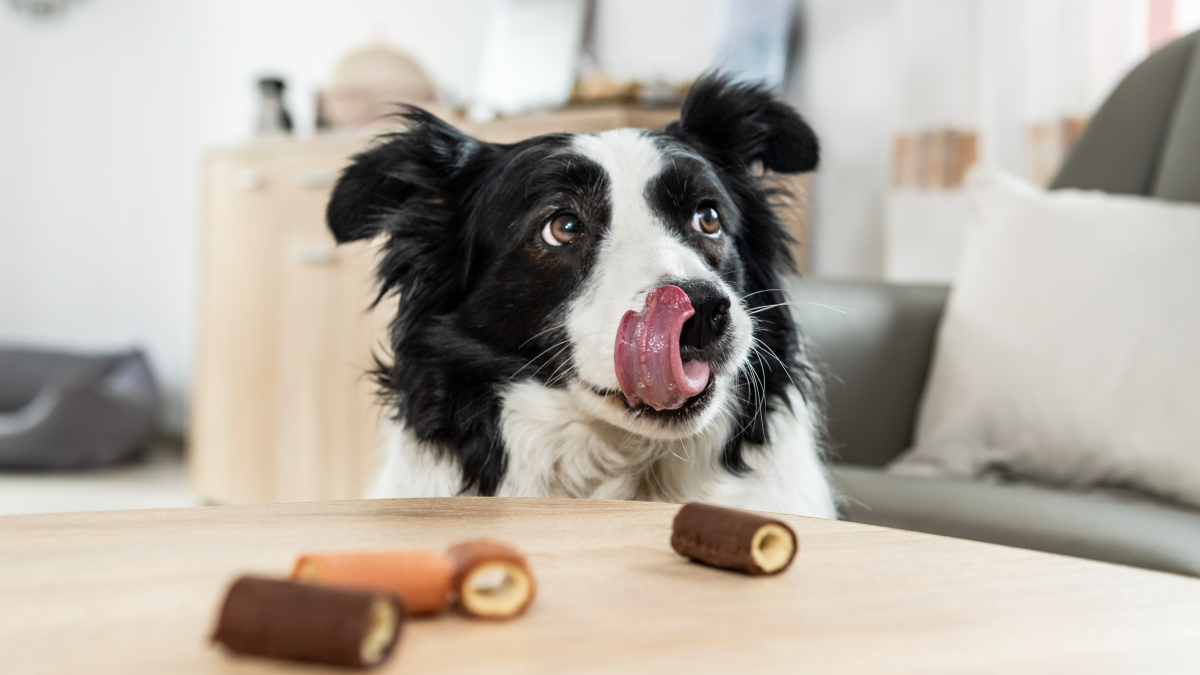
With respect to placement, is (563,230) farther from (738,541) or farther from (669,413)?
(738,541)

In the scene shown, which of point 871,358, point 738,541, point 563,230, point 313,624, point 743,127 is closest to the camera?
point 313,624

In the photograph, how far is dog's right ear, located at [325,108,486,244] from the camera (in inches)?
48.1

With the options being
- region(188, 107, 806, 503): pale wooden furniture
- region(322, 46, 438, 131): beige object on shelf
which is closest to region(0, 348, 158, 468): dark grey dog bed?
region(188, 107, 806, 503): pale wooden furniture

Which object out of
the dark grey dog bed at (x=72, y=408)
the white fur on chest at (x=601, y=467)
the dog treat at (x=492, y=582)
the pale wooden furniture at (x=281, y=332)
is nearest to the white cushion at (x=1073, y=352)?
the white fur on chest at (x=601, y=467)

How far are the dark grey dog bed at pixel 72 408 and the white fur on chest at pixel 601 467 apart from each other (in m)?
2.96

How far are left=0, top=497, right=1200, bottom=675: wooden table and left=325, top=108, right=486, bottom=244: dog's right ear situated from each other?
64 centimetres

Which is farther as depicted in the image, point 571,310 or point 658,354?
point 571,310

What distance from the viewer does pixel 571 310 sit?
1.10 m

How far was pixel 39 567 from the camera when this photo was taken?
0.50 meters

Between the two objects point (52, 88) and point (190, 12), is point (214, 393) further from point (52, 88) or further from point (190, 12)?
point (52, 88)

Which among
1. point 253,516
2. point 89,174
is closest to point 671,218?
point 253,516

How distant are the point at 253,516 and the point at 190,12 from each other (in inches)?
175

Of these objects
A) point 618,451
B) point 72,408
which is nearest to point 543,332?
point 618,451

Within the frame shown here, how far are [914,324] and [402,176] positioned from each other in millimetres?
995
